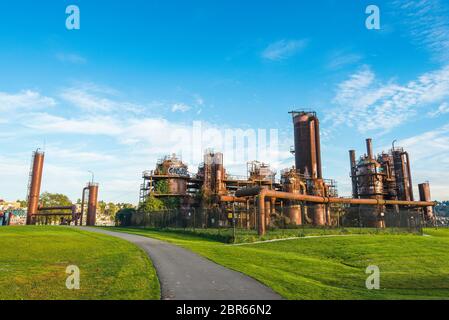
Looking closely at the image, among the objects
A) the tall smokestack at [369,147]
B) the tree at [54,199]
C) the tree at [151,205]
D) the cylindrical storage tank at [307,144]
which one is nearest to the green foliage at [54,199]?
the tree at [54,199]

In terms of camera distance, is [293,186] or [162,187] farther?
[162,187]

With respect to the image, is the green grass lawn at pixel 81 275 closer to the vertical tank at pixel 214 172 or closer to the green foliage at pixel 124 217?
the green foliage at pixel 124 217

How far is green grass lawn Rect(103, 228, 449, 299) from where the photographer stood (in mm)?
9508

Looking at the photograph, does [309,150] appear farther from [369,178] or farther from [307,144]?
[369,178]

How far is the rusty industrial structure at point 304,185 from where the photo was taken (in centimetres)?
4141

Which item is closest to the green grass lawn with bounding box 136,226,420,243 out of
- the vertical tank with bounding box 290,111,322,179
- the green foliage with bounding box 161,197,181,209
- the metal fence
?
the metal fence

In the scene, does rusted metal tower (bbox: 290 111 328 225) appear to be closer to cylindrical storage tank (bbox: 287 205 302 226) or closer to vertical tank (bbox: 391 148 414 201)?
cylindrical storage tank (bbox: 287 205 302 226)

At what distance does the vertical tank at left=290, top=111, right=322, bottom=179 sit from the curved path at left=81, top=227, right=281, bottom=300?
38342 mm

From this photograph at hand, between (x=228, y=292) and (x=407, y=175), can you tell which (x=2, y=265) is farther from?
(x=407, y=175)

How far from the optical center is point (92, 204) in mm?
59125

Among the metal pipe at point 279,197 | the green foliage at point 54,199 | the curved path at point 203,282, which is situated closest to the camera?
the curved path at point 203,282

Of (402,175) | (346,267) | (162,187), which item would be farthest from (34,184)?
(402,175)

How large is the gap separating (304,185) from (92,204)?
39.3 m
